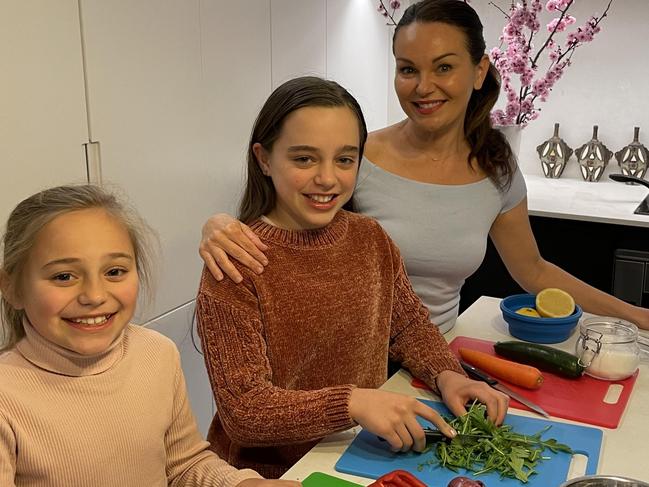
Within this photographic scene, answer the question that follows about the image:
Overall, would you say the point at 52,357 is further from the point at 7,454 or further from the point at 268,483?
the point at 268,483

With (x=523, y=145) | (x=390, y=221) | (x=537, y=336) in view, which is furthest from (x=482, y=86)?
(x=523, y=145)

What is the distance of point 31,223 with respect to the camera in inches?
37.5

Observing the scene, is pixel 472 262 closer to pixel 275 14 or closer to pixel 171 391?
pixel 171 391

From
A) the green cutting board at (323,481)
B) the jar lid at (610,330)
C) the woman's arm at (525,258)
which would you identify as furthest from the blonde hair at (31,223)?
the woman's arm at (525,258)

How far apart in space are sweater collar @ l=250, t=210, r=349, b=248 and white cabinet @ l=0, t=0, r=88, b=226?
0.69 m

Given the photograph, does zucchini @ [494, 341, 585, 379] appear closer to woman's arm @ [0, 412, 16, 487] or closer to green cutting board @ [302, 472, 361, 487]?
green cutting board @ [302, 472, 361, 487]

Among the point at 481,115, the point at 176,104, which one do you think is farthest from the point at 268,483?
the point at 176,104

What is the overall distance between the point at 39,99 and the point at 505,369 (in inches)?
46.4

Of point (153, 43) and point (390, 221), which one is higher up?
point (153, 43)

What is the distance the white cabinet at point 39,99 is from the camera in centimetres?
163

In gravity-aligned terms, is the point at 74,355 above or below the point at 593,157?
above

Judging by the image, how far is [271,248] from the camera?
1.25m

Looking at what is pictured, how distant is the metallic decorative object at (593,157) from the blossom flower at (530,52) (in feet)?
0.89

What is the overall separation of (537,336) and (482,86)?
0.60 m
